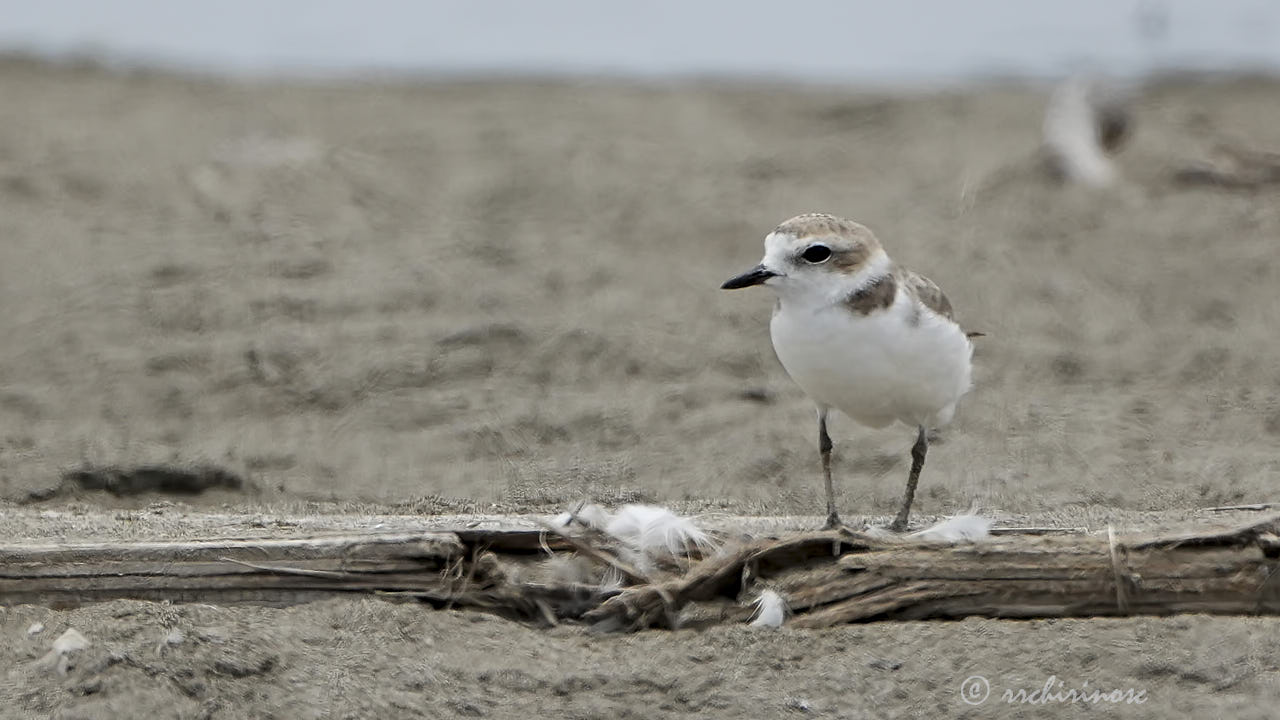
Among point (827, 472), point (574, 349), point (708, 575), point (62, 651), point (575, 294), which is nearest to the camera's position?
point (62, 651)

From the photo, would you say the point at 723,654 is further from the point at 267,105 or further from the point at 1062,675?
the point at 267,105

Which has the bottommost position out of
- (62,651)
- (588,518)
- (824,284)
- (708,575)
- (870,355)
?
(62,651)

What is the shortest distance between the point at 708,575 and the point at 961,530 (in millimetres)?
681

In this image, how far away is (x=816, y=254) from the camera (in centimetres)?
434

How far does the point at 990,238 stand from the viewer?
840 centimetres

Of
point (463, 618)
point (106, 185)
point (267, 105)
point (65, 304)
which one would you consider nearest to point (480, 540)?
point (463, 618)

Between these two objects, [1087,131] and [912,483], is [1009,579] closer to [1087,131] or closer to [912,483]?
[912,483]

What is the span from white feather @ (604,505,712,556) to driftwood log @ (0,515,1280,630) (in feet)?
0.16

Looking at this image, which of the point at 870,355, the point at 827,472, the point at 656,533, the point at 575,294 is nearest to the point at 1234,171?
the point at 575,294

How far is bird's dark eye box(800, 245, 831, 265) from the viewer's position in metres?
4.33

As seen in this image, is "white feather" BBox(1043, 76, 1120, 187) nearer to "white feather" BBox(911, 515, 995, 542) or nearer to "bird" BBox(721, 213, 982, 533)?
"bird" BBox(721, 213, 982, 533)

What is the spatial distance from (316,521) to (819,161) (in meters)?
5.87

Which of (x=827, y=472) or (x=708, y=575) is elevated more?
(x=827, y=472)

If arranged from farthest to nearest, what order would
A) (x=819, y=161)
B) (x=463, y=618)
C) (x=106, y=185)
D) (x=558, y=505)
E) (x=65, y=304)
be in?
(x=819, y=161), (x=106, y=185), (x=65, y=304), (x=558, y=505), (x=463, y=618)
